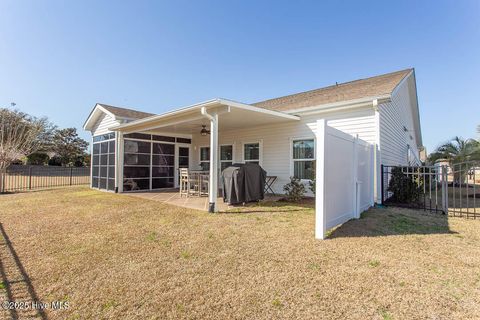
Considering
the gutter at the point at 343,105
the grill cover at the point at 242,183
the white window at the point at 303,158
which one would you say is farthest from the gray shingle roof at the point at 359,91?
the grill cover at the point at 242,183

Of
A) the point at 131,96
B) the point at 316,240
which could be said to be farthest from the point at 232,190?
the point at 131,96

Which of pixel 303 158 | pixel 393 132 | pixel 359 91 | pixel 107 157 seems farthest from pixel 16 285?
pixel 393 132

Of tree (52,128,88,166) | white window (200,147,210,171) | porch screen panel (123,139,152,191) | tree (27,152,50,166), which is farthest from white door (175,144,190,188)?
tree (27,152,50,166)

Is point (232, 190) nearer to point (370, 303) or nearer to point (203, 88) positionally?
point (370, 303)

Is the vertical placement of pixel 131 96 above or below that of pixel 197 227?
above

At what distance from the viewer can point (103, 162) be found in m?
11.7

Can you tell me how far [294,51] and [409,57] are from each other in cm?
535

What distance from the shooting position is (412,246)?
368 cm

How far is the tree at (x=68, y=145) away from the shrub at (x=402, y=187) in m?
35.4

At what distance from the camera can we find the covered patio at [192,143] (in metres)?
6.36

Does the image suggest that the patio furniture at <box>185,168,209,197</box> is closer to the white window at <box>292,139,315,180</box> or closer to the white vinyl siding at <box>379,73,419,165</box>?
the white window at <box>292,139,315,180</box>

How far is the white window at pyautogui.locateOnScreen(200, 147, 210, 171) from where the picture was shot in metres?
12.4

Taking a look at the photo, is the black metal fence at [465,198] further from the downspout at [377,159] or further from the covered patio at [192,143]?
the covered patio at [192,143]

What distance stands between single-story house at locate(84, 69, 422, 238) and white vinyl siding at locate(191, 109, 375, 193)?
29 millimetres
